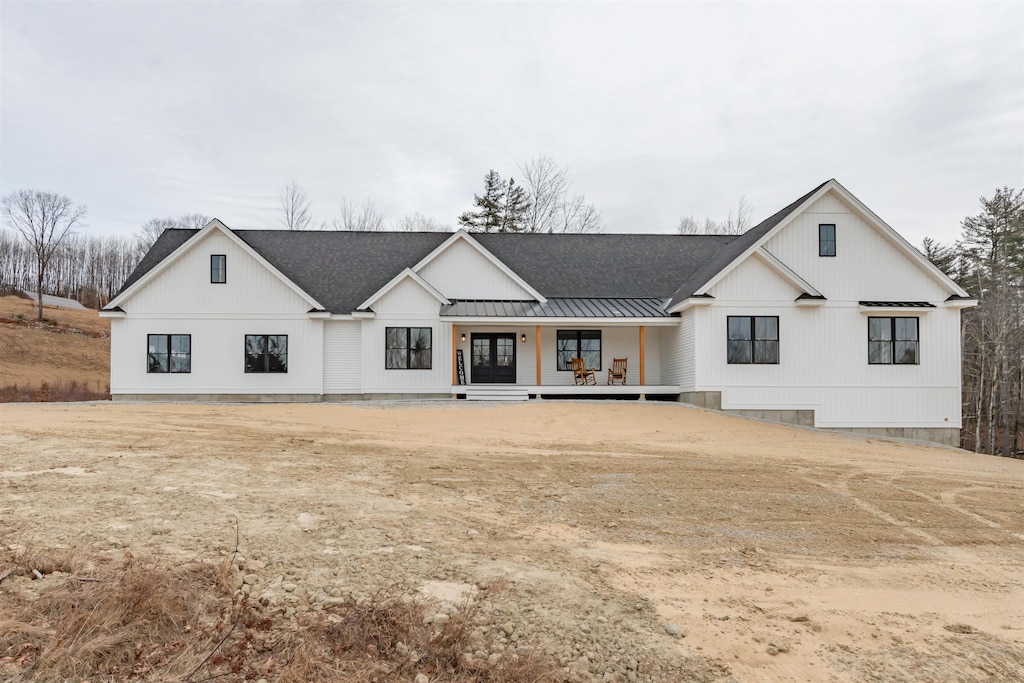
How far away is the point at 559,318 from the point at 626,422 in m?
5.62

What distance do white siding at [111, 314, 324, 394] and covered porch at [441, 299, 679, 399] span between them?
4.96m

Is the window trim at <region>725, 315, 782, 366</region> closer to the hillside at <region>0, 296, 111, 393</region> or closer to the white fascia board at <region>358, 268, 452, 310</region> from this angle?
the white fascia board at <region>358, 268, 452, 310</region>

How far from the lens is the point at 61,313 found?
55062 millimetres

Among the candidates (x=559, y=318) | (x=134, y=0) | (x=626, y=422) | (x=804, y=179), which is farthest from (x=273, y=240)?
(x=804, y=179)

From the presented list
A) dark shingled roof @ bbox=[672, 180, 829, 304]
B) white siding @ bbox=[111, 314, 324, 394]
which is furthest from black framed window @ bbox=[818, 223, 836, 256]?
white siding @ bbox=[111, 314, 324, 394]

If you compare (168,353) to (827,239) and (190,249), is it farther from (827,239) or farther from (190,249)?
(827,239)

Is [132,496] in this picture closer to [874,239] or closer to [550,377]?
[550,377]

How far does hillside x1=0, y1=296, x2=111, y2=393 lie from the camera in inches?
1400

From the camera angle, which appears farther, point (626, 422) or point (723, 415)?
point (723, 415)

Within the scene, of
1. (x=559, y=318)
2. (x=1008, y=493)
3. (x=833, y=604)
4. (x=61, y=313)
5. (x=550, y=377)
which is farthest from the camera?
(x=61, y=313)

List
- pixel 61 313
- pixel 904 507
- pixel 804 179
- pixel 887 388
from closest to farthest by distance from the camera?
pixel 904 507 < pixel 887 388 < pixel 804 179 < pixel 61 313

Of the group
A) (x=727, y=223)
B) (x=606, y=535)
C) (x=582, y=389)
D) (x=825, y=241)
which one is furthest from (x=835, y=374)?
(x=727, y=223)

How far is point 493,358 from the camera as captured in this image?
21359 mm

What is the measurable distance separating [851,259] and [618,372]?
8020 mm
